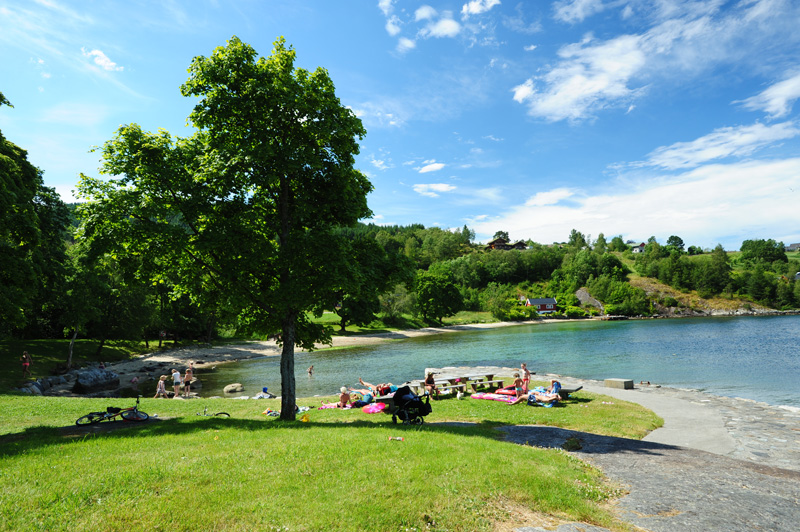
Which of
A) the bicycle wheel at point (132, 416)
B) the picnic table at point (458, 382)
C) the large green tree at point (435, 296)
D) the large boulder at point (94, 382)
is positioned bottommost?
the large boulder at point (94, 382)

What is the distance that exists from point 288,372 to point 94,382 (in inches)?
1005

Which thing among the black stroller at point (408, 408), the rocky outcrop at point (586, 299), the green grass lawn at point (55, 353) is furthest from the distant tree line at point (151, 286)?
the black stroller at point (408, 408)

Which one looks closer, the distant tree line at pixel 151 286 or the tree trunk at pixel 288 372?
the distant tree line at pixel 151 286

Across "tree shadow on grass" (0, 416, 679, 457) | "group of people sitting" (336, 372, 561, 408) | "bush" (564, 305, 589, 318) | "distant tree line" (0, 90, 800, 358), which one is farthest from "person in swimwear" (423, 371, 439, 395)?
"bush" (564, 305, 589, 318)

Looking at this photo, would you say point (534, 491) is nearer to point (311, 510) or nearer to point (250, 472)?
point (311, 510)

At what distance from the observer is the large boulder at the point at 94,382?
2897 centimetres

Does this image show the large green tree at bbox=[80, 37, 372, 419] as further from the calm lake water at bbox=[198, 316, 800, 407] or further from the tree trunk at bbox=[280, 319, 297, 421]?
the calm lake water at bbox=[198, 316, 800, 407]

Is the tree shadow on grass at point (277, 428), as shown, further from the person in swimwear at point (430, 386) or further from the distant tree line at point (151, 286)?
the person in swimwear at point (430, 386)

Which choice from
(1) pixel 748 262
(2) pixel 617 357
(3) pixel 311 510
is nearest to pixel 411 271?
(3) pixel 311 510

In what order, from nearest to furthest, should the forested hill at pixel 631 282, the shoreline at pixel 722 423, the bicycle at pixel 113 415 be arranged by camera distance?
1. the shoreline at pixel 722 423
2. the bicycle at pixel 113 415
3. the forested hill at pixel 631 282

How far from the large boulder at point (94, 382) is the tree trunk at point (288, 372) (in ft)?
76.9

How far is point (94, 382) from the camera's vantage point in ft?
100

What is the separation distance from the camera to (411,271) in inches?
614

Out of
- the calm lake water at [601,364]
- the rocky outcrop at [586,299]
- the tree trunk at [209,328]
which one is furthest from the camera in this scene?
the rocky outcrop at [586,299]
